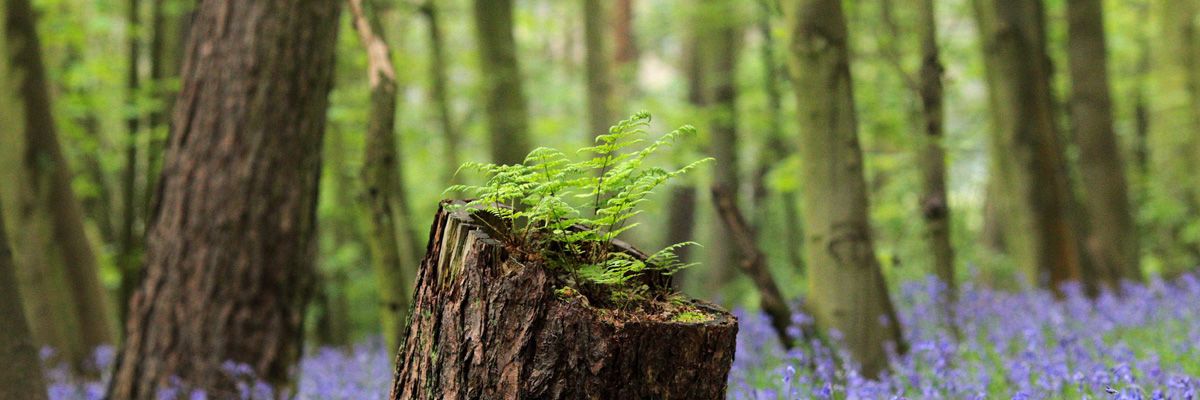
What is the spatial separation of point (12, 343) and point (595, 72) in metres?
8.73

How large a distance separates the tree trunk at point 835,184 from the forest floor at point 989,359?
0.92ft

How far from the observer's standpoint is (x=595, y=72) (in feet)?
40.5

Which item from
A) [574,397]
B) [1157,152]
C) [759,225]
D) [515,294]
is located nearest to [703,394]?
[574,397]

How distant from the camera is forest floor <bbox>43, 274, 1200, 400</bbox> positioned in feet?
11.8

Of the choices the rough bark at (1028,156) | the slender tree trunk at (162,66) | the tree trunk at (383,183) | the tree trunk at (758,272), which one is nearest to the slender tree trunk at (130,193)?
the slender tree trunk at (162,66)

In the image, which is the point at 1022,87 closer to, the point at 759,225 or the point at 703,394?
the point at 703,394

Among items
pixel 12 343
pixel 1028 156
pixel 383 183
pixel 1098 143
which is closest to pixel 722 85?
pixel 1098 143

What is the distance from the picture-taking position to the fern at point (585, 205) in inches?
99.0

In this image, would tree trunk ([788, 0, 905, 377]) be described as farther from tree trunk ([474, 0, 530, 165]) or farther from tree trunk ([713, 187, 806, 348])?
tree trunk ([474, 0, 530, 165])

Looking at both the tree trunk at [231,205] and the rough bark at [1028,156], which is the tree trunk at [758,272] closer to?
the tree trunk at [231,205]

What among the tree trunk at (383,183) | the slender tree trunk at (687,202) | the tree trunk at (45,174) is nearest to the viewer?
the tree trunk at (383,183)

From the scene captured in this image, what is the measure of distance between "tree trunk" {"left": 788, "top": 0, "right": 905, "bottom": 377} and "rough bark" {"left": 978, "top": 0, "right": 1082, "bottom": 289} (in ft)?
10.9

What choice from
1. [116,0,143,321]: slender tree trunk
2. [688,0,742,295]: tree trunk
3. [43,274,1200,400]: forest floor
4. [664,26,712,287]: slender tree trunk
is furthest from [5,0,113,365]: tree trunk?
[664,26,712,287]: slender tree trunk

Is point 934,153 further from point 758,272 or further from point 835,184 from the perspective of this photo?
point 758,272
